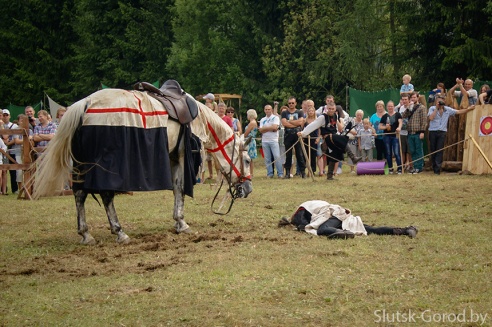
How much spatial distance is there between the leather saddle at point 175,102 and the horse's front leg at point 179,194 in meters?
0.65

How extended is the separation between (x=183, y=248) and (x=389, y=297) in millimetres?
3627

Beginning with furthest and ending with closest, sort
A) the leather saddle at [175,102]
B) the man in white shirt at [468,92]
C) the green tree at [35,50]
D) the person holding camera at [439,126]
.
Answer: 1. the green tree at [35,50]
2. the man in white shirt at [468,92]
3. the person holding camera at [439,126]
4. the leather saddle at [175,102]

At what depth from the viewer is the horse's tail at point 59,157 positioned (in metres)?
9.91

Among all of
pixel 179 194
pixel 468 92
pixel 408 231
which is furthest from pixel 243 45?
pixel 408 231

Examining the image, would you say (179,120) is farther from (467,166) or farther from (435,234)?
(467,166)

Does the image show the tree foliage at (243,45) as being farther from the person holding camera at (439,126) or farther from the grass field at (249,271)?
the grass field at (249,271)

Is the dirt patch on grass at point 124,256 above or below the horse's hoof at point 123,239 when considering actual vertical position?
below

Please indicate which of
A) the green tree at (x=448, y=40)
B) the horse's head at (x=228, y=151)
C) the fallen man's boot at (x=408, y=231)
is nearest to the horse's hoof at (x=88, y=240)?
the horse's head at (x=228, y=151)

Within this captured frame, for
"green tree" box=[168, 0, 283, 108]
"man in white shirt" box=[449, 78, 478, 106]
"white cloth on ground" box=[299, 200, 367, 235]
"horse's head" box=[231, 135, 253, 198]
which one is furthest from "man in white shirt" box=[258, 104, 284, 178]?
"green tree" box=[168, 0, 283, 108]

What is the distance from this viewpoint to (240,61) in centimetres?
4072

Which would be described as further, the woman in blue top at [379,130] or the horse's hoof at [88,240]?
the woman in blue top at [379,130]

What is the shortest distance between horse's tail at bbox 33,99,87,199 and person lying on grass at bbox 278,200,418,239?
126 inches

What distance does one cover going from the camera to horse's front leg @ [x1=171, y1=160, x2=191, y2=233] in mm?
11039

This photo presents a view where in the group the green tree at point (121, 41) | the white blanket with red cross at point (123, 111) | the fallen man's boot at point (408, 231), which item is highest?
the green tree at point (121, 41)
